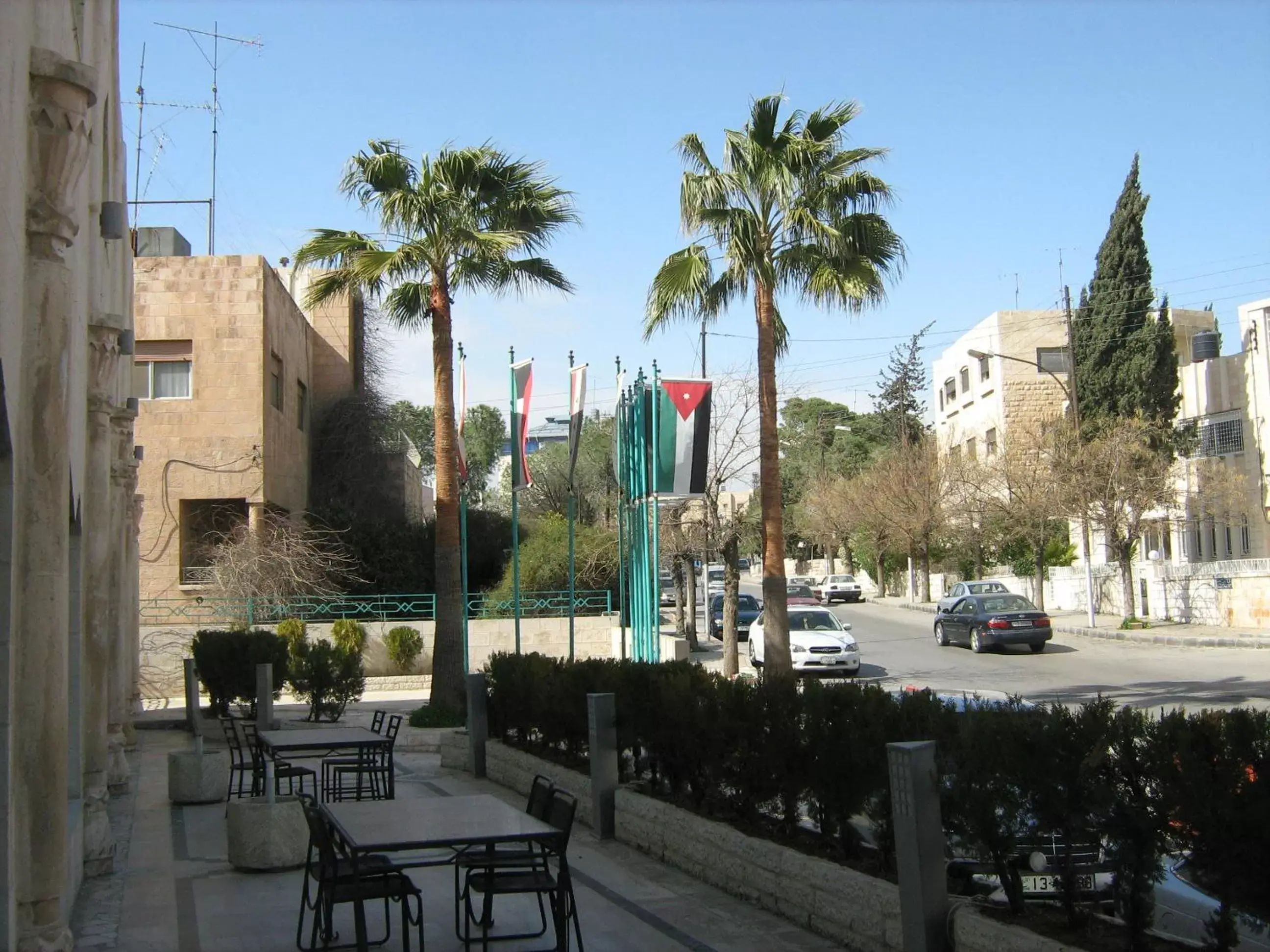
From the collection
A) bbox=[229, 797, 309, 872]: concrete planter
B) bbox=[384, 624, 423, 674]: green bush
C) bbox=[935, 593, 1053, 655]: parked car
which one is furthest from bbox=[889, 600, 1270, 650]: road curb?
bbox=[229, 797, 309, 872]: concrete planter

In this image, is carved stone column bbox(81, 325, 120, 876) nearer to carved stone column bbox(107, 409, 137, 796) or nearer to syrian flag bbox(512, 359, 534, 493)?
carved stone column bbox(107, 409, 137, 796)

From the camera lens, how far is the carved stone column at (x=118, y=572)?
1349cm

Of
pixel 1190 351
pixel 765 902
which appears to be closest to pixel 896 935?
pixel 765 902

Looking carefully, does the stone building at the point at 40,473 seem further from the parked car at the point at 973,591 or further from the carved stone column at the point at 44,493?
the parked car at the point at 973,591

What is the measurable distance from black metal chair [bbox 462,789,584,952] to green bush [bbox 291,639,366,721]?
12.2 metres

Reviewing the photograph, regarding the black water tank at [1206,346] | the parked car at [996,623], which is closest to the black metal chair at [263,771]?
the parked car at [996,623]

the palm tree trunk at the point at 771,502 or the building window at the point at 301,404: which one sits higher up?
the building window at the point at 301,404

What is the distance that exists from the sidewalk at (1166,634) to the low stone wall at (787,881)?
82.1 ft

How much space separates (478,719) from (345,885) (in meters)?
7.58

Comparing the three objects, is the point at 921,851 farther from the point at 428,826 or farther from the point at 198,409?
the point at 198,409

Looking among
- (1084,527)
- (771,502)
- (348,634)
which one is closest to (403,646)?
(348,634)

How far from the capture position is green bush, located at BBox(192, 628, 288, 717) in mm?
19891

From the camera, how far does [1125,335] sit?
4206 cm

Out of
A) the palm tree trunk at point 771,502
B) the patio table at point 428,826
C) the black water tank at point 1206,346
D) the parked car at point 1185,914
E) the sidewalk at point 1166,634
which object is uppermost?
the black water tank at point 1206,346
